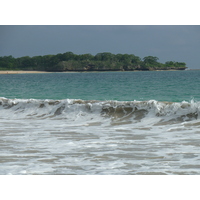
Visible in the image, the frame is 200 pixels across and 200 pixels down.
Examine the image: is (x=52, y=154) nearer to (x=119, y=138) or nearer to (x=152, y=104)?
(x=119, y=138)

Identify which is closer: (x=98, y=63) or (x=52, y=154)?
(x=52, y=154)

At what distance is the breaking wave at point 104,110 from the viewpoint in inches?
407

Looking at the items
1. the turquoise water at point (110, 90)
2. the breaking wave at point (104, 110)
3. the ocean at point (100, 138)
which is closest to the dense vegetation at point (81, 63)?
the turquoise water at point (110, 90)

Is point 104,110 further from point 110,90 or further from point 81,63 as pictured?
point 81,63

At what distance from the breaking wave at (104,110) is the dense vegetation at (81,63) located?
288 ft

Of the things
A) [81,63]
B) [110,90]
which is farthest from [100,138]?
[81,63]

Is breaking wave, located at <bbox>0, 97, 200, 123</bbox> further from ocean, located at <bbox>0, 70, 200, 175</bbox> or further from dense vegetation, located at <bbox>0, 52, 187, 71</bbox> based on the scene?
dense vegetation, located at <bbox>0, 52, 187, 71</bbox>

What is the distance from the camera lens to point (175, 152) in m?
5.96

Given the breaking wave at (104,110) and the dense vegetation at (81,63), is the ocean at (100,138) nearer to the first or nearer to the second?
the breaking wave at (104,110)

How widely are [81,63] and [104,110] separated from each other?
9336 cm

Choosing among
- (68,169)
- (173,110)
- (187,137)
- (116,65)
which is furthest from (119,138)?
(116,65)

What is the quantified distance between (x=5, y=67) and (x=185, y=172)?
100 metres
